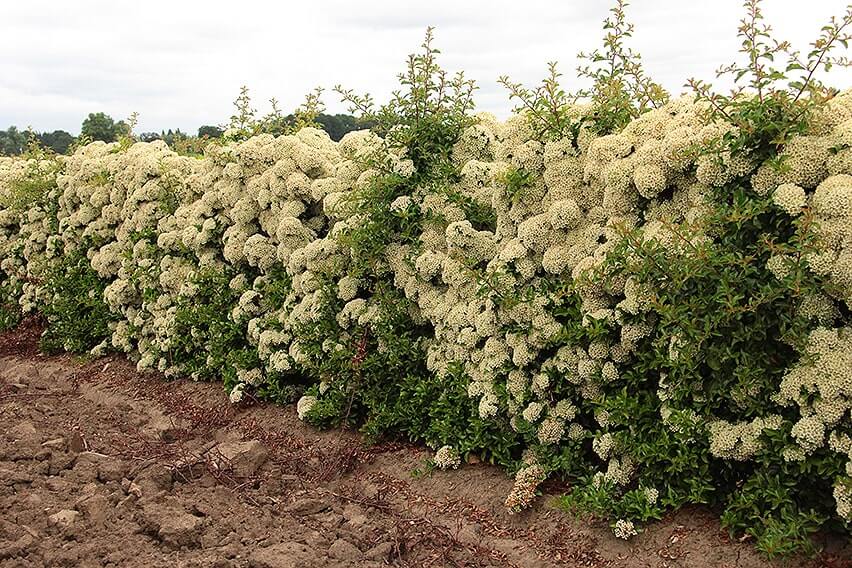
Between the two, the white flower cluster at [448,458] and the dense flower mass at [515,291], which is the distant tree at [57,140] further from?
the white flower cluster at [448,458]

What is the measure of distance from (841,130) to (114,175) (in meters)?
7.21

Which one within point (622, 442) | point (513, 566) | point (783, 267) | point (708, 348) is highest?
point (783, 267)

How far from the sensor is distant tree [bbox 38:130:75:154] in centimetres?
1147

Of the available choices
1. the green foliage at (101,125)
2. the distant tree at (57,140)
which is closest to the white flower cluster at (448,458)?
the distant tree at (57,140)

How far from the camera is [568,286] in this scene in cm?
505

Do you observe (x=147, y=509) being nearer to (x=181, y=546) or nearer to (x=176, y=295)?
(x=181, y=546)

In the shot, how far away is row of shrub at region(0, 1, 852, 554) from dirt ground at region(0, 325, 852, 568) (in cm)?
16

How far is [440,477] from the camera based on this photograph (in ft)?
19.2

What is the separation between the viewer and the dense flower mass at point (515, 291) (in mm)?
4320

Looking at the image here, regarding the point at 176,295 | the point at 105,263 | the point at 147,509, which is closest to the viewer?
the point at 147,509

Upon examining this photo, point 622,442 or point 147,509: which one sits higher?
point 622,442

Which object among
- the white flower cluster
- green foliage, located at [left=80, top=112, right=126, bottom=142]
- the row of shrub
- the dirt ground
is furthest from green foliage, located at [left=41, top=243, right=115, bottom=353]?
green foliage, located at [left=80, top=112, right=126, bottom=142]

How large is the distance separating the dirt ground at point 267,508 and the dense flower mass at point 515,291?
207mm

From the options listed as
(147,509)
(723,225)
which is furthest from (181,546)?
(723,225)
